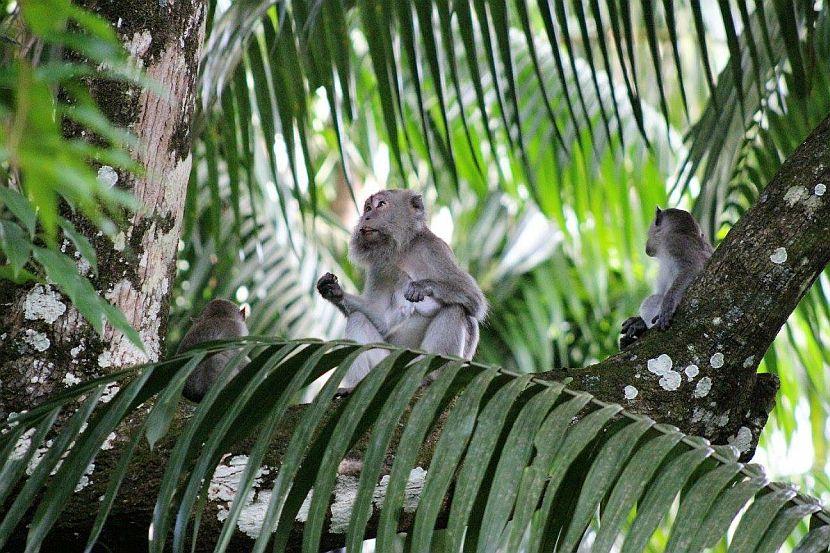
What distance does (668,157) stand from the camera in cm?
926

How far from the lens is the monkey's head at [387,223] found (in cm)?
595

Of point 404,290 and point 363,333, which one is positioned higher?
point 404,290

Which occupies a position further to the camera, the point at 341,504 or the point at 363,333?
the point at 363,333

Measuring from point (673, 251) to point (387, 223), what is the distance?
1.49m


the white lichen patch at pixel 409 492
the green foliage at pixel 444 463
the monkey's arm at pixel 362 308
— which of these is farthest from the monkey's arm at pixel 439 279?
the green foliage at pixel 444 463

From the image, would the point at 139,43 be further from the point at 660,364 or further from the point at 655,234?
the point at 655,234

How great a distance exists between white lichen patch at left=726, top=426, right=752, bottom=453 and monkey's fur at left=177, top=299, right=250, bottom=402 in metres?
2.13

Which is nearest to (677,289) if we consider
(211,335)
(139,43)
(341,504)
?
(211,335)

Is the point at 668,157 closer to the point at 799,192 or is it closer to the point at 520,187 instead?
the point at 520,187

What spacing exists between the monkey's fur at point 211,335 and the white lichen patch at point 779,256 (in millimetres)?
2280

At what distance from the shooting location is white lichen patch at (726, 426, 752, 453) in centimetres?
352

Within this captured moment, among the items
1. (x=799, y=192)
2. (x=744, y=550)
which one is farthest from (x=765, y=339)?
(x=744, y=550)

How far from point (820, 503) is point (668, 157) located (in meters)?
7.16

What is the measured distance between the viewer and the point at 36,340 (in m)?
3.12
